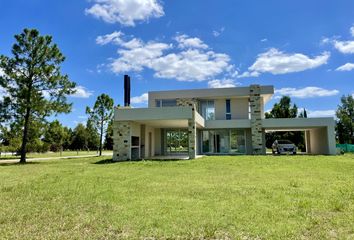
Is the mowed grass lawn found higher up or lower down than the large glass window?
lower down

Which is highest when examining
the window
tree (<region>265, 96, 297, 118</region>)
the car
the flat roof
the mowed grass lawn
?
tree (<region>265, 96, 297, 118</region>)

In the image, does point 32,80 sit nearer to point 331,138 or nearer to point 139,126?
point 139,126

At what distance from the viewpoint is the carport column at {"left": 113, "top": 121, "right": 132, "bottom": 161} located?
19609 millimetres

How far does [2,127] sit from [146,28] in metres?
14.9

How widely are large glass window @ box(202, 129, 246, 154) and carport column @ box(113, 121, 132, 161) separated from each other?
389 inches

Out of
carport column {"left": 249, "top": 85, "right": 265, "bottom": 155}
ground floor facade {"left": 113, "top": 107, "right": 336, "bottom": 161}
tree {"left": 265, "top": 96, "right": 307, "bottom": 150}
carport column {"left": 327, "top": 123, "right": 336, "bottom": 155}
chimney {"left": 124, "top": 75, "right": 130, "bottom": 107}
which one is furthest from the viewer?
tree {"left": 265, "top": 96, "right": 307, "bottom": 150}

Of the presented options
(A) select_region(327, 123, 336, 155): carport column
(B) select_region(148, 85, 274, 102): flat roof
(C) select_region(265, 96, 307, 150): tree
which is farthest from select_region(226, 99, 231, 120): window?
(C) select_region(265, 96, 307, 150): tree

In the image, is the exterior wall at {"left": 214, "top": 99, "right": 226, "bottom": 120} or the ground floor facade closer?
the ground floor facade

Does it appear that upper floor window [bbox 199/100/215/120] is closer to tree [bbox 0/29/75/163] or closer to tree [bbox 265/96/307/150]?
tree [bbox 0/29/75/163]

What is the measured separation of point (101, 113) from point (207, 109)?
1283cm

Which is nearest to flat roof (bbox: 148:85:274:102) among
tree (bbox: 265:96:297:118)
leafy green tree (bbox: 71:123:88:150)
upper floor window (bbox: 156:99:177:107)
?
upper floor window (bbox: 156:99:177:107)

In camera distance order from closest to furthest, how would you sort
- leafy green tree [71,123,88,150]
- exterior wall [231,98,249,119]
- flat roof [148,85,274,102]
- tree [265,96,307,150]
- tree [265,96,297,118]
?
flat roof [148,85,274,102]
exterior wall [231,98,249,119]
tree [265,96,307,150]
tree [265,96,297,118]
leafy green tree [71,123,88,150]

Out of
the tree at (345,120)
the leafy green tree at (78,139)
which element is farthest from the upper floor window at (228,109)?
the leafy green tree at (78,139)

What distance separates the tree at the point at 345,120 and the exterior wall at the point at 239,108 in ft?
103
